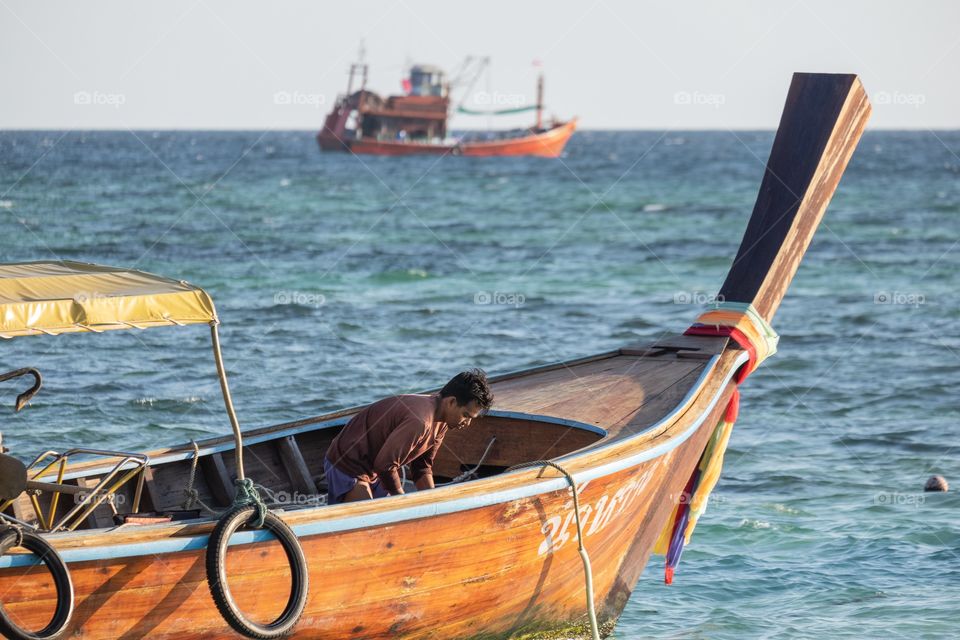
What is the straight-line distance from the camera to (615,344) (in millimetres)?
18156

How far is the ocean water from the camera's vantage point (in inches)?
376

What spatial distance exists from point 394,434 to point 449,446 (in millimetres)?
1934

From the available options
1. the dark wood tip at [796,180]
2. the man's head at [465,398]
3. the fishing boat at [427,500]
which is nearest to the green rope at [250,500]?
the fishing boat at [427,500]

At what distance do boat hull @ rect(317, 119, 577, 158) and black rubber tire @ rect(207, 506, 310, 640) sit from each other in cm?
7676

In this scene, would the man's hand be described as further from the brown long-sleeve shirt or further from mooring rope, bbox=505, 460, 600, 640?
mooring rope, bbox=505, 460, 600, 640

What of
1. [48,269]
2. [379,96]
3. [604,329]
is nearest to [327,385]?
[604,329]

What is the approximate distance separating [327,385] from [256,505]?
29.3 feet

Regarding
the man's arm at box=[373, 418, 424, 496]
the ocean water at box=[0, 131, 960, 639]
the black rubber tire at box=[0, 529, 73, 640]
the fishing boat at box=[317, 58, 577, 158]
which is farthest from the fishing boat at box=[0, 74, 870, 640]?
the fishing boat at box=[317, 58, 577, 158]

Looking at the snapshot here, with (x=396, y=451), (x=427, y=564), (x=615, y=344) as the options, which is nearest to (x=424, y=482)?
(x=396, y=451)

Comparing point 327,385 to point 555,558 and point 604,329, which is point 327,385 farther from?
point 555,558

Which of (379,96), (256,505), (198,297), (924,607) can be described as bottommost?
(924,607)

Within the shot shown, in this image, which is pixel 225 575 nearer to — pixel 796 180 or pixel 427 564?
pixel 427 564

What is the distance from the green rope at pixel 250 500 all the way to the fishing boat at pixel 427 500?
12 mm

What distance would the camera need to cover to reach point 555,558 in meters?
7.09
